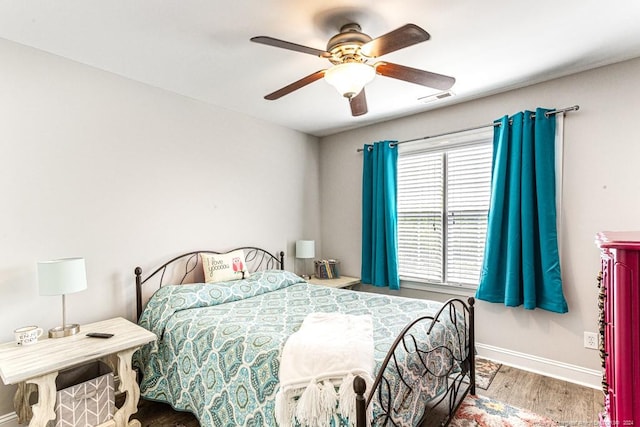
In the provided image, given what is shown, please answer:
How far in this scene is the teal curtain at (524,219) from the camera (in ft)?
9.00

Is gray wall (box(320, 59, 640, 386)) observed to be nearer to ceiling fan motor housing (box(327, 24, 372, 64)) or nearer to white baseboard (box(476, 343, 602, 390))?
white baseboard (box(476, 343, 602, 390))

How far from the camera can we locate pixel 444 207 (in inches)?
138

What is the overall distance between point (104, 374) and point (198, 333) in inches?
27.8

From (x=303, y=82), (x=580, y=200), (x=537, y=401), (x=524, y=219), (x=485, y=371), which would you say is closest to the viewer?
(x=303, y=82)

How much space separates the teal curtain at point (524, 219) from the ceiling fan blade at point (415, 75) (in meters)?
1.31

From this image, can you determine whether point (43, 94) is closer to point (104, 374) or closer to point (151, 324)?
point (151, 324)

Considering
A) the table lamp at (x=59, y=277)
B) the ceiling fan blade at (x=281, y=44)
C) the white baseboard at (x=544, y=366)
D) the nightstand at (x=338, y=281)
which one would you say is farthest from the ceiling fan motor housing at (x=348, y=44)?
the white baseboard at (x=544, y=366)

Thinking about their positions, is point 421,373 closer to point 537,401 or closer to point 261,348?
point 261,348

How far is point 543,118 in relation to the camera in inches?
109

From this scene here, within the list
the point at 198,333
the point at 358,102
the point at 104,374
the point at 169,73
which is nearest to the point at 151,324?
the point at 104,374

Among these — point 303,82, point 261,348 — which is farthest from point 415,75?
point 261,348

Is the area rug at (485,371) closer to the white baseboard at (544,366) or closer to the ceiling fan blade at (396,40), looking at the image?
the white baseboard at (544,366)

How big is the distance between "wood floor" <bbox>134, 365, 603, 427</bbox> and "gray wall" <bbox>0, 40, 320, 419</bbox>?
0.84 m

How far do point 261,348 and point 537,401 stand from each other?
217 cm
